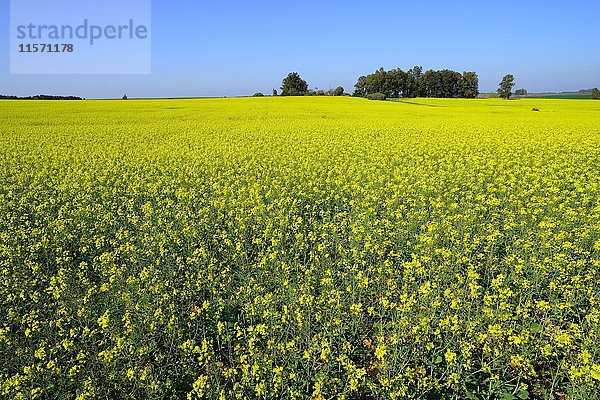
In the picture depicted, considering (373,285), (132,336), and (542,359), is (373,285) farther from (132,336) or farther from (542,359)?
(132,336)

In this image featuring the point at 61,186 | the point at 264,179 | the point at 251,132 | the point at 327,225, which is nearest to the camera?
the point at 327,225

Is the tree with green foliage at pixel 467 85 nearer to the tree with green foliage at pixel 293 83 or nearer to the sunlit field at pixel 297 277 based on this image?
the tree with green foliage at pixel 293 83

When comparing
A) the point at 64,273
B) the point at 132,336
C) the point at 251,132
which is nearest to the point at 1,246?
the point at 64,273

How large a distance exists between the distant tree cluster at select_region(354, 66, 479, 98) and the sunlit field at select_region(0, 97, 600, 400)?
8382 cm

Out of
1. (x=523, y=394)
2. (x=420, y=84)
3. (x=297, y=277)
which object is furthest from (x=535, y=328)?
(x=420, y=84)

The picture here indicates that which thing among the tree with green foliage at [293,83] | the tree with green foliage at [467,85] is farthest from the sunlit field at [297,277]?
the tree with green foliage at [467,85]

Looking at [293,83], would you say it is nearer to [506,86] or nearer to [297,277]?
[506,86]

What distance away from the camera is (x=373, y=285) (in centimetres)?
559

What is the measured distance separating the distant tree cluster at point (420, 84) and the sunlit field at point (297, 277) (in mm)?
83821

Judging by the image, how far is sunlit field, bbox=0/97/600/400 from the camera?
3.94 metres

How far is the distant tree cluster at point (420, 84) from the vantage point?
9419 centimetres

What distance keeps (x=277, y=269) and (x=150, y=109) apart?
36339mm

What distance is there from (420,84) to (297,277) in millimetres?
105811

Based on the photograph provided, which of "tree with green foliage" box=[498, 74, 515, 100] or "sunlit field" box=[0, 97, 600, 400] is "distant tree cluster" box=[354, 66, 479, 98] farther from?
"sunlit field" box=[0, 97, 600, 400]
